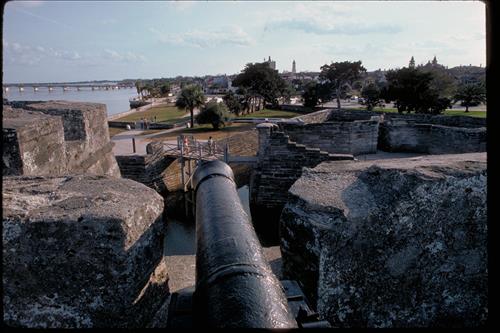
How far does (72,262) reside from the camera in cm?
266

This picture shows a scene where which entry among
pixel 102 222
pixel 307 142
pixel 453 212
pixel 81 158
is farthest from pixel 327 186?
pixel 307 142

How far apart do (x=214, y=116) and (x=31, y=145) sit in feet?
72.8

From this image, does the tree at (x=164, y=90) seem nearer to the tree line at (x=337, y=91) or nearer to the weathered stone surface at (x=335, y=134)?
the tree line at (x=337, y=91)

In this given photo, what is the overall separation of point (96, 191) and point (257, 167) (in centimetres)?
1028

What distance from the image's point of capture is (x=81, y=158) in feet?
18.2

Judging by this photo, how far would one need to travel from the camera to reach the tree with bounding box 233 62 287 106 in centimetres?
4056

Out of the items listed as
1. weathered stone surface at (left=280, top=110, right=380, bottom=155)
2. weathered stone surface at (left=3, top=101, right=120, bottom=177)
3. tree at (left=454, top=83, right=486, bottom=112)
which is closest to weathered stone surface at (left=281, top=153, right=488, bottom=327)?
weathered stone surface at (left=3, top=101, right=120, bottom=177)

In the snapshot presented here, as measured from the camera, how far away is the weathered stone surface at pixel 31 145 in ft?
12.0

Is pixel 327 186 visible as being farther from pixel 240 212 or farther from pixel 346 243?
pixel 240 212

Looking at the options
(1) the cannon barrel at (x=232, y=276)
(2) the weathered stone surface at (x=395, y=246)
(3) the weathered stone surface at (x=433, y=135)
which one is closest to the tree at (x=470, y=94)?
(3) the weathered stone surface at (x=433, y=135)

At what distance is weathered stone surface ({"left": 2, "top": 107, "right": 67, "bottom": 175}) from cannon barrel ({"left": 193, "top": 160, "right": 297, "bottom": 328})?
6.64ft

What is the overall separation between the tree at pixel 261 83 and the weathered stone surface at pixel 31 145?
3565 centimetres

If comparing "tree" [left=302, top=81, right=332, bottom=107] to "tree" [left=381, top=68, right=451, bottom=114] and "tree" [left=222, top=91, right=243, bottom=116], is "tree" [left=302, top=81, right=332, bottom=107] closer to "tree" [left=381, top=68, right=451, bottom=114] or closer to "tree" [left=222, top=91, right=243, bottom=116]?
"tree" [left=222, top=91, right=243, bottom=116]

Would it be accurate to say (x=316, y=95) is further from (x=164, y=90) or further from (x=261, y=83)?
(x=164, y=90)
